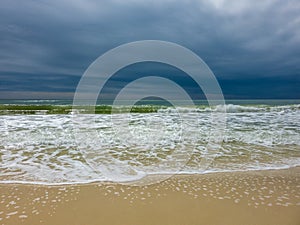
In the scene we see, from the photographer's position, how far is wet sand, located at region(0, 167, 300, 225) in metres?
3.14

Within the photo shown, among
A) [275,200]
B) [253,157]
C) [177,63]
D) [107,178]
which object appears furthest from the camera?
[177,63]

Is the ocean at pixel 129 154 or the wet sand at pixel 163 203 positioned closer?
the wet sand at pixel 163 203

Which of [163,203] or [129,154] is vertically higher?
[129,154]

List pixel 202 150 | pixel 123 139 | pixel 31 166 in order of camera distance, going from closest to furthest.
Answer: pixel 31 166 < pixel 202 150 < pixel 123 139

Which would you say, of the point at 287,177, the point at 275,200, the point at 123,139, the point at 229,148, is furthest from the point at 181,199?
the point at 123,139

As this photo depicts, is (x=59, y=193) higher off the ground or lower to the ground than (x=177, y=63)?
lower

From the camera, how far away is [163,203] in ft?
11.9

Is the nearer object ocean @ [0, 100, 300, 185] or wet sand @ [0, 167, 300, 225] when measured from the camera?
wet sand @ [0, 167, 300, 225]

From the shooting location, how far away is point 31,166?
210 inches

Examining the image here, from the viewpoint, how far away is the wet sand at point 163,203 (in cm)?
314

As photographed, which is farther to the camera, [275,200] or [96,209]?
[275,200]

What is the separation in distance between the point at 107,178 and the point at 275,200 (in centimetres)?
325

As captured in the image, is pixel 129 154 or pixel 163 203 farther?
pixel 129 154

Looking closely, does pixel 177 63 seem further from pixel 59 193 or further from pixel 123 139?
pixel 59 193
